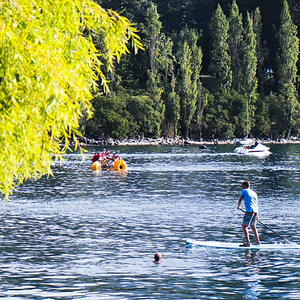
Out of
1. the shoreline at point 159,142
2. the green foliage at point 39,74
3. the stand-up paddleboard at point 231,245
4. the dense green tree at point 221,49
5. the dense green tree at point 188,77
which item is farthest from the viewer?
the dense green tree at point 221,49

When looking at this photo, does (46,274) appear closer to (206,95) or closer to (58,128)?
(58,128)

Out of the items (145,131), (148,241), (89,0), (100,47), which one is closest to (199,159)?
(100,47)

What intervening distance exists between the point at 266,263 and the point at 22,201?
21.9m

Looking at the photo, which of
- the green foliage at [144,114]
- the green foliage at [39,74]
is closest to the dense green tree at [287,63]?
the green foliage at [144,114]

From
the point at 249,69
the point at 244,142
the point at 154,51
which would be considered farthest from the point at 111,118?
the point at 249,69

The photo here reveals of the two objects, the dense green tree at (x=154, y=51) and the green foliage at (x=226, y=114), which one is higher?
the dense green tree at (x=154, y=51)

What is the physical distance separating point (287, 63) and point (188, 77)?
1749 cm

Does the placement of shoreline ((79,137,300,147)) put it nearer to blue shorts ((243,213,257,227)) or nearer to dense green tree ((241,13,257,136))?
dense green tree ((241,13,257,136))

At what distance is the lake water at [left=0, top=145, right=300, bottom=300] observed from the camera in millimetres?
20516

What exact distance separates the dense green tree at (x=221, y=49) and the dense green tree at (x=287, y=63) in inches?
364

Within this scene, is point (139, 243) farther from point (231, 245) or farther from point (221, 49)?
Answer: point (221, 49)

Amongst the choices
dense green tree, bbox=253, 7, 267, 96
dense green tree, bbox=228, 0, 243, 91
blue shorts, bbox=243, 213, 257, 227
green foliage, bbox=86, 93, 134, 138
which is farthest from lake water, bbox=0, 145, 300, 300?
dense green tree, bbox=253, 7, 267, 96

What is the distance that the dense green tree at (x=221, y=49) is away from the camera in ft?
447

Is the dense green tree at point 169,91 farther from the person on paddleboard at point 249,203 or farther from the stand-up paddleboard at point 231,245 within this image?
the person on paddleboard at point 249,203
